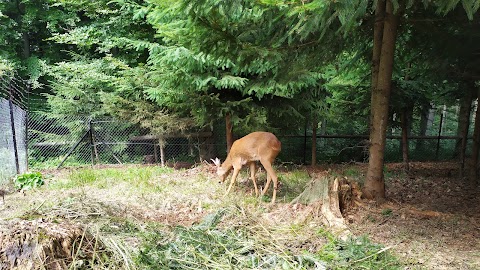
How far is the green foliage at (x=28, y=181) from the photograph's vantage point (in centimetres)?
679

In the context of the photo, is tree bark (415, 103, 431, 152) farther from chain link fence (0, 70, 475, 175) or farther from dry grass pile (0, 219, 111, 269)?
dry grass pile (0, 219, 111, 269)

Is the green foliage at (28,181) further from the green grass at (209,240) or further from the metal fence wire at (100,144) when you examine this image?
the metal fence wire at (100,144)

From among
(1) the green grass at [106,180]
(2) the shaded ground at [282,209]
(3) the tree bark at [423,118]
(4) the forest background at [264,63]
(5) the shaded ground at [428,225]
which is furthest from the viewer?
(3) the tree bark at [423,118]

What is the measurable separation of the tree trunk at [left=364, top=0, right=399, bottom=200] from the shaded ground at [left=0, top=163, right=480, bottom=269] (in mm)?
340

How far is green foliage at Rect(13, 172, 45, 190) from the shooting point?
268 inches

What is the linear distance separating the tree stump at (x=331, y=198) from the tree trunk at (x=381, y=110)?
0.30 meters

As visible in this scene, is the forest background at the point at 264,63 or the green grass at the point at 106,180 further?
the green grass at the point at 106,180

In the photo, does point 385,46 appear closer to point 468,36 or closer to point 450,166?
point 468,36

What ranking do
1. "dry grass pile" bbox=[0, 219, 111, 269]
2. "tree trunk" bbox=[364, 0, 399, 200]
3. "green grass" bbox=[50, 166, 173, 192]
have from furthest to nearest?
1. "green grass" bbox=[50, 166, 173, 192]
2. "tree trunk" bbox=[364, 0, 399, 200]
3. "dry grass pile" bbox=[0, 219, 111, 269]

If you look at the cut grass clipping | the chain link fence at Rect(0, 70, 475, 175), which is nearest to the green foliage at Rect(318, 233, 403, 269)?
the cut grass clipping

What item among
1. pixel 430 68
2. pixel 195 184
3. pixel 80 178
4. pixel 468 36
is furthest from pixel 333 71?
pixel 80 178

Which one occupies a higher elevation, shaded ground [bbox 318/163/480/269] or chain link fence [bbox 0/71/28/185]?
chain link fence [bbox 0/71/28/185]

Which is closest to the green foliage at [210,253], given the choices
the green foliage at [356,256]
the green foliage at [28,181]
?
the green foliage at [356,256]

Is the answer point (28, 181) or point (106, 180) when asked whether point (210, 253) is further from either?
point (28, 181)
